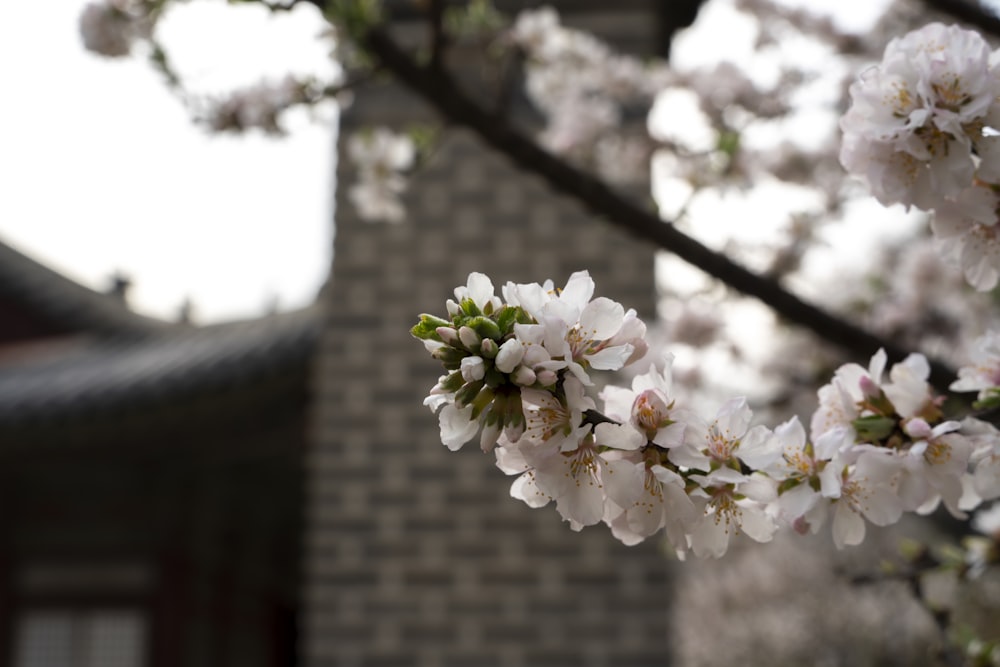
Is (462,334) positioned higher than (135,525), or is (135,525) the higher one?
(135,525)

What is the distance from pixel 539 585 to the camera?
3.89 m

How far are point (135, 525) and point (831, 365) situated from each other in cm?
383

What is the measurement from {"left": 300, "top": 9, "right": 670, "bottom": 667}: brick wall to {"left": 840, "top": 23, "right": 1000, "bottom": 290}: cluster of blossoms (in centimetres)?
285

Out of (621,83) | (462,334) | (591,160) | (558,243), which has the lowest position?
(462,334)

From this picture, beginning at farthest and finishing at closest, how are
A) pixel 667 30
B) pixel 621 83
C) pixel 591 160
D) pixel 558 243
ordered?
pixel 667 30, pixel 558 243, pixel 621 83, pixel 591 160

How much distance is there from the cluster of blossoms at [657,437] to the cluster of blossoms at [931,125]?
7.0 inches

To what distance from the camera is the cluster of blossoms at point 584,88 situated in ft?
10.8

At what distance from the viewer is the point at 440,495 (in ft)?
13.1

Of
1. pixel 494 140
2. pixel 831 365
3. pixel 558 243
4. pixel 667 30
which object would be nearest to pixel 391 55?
pixel 494 140

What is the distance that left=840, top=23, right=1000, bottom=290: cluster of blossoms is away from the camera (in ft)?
3.20

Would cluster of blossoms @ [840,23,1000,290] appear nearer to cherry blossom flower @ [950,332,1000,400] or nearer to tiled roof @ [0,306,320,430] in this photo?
cherry blossom flower @ [950,332,1000,400]

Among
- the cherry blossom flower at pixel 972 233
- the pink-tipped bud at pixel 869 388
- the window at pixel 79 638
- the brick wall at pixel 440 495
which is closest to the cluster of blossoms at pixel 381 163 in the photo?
the brick wall at pixel 440 495

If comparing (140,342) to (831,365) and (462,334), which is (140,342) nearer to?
(831,365)

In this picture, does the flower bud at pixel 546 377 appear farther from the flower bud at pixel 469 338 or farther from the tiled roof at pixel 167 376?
the tiled roof at pixel 167 376
